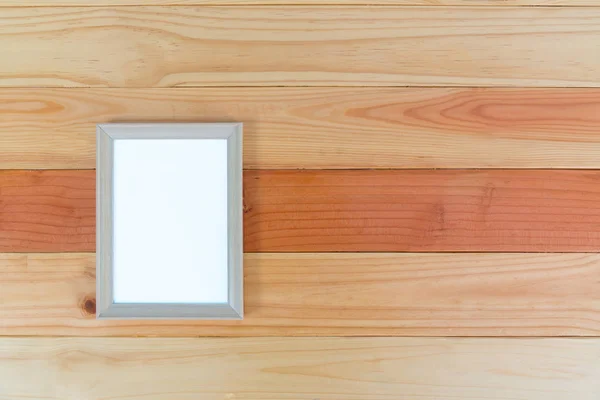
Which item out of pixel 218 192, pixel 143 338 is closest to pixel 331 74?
pixel 218 192

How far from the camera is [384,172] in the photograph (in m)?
0.54

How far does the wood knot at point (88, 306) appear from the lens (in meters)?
0.54

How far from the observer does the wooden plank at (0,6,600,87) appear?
0.54 metres

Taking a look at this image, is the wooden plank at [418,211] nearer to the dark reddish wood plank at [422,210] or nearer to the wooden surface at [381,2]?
the dark reddish wood plank at [422,210]

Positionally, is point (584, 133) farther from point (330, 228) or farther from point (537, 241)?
point (330, 228)

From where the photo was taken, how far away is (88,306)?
54 centimetres

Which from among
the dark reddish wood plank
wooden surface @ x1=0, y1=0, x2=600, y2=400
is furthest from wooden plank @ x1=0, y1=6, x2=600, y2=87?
the dark reddish wood plank

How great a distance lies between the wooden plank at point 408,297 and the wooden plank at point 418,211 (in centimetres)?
2

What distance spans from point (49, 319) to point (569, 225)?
2.34 ft

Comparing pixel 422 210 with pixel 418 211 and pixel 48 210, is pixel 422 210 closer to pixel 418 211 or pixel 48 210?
pixel 418 211

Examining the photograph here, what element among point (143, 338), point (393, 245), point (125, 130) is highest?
point (125, 130)

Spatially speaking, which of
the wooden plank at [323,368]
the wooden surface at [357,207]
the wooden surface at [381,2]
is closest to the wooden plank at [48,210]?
the wooden surface at [357,207]

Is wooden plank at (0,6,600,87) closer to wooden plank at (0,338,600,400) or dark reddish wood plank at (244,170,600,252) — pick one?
dark reddish wood plank at (244,170,600,252)

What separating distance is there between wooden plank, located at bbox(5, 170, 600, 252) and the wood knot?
9cm
